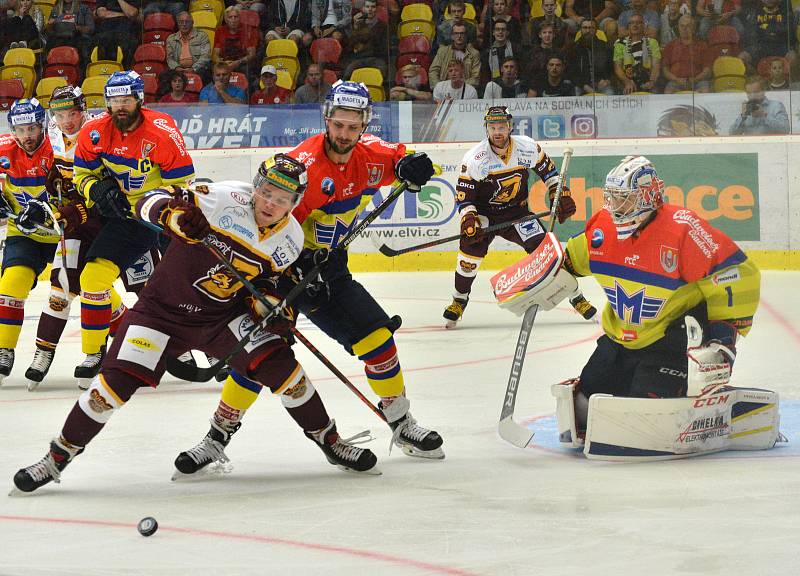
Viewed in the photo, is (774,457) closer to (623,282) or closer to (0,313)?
(623,282)

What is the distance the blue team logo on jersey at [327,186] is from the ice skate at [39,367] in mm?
2080

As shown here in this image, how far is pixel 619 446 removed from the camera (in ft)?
11.7

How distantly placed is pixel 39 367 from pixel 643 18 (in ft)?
20.3

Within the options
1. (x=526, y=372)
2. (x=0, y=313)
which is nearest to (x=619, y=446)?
(x=526, y=372)

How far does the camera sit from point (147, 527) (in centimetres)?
285

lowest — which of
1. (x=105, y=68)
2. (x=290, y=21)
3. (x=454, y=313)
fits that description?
(x=454, y=313)

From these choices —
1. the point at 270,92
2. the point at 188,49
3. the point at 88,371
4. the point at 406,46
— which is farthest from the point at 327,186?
the point at 188,49

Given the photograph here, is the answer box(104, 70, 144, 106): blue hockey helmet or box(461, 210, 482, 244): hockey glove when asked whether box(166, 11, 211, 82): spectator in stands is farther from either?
box(104, 70, 144, 106): blue hockey helmet

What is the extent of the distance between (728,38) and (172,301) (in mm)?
7253

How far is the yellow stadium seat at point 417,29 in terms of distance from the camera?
A: 10.5 metres

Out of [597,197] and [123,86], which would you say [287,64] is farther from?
[123,86]

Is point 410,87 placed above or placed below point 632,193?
below

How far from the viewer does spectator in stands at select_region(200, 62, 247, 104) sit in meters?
10.3

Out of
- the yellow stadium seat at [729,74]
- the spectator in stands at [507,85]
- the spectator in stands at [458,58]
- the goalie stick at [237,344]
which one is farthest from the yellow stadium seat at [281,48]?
the goalie stick at [237,344]
